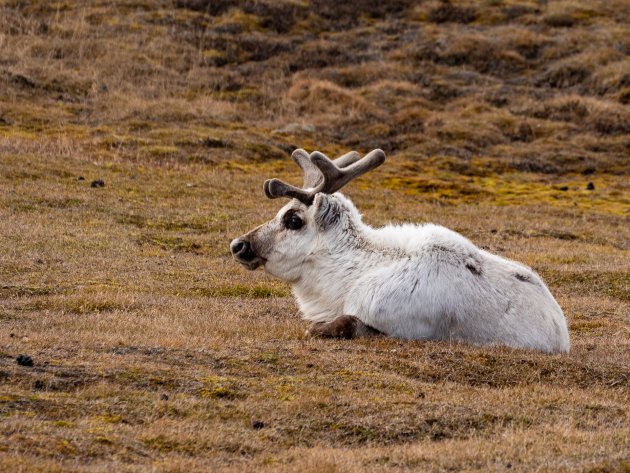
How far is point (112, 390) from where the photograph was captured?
847 cm

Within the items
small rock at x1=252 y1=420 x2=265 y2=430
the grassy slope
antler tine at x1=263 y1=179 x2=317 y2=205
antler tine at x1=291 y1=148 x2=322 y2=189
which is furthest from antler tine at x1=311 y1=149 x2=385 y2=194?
small rock at x1=252 y1=420 x2=265 y2=430

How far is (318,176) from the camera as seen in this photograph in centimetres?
1300

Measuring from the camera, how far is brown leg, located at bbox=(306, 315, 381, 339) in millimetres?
11445

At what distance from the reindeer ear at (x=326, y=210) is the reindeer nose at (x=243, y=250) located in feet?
2.93

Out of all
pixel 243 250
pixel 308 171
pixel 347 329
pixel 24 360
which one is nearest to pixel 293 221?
pixel 243 250

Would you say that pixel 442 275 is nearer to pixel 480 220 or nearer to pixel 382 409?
pixel 382 409

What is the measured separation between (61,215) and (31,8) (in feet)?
95.6

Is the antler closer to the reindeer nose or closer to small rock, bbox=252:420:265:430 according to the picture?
the reindeer nose

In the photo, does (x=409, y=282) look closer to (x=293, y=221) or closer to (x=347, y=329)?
(x=347, y=329)

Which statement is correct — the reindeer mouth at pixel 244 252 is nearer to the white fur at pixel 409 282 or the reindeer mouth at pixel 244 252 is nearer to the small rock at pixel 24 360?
the white fur at pixel 409 282

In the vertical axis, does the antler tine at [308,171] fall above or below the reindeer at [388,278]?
above

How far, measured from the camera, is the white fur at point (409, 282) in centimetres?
1137

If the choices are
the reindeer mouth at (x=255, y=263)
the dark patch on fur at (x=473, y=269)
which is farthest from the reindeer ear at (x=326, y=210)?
the dark patch on fur at (x=473, y=269)

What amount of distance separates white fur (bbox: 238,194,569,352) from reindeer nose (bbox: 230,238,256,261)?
4.4 inches
